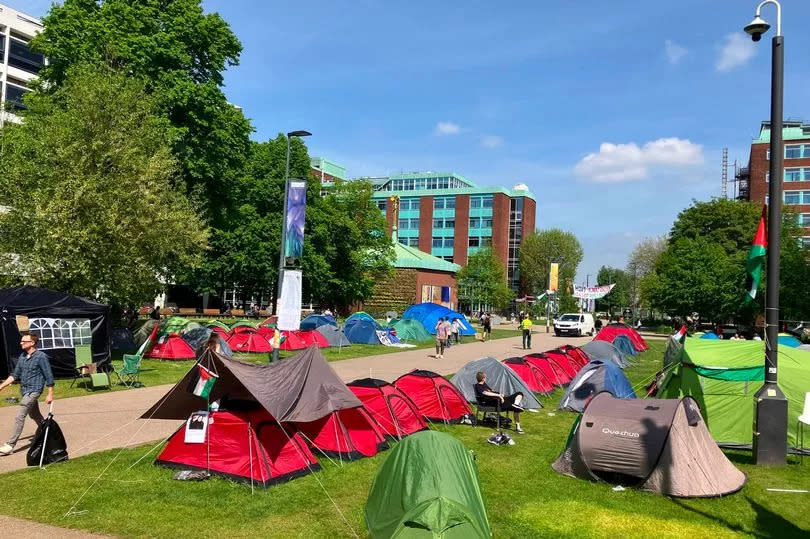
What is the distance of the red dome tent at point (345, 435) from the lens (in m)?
10.2

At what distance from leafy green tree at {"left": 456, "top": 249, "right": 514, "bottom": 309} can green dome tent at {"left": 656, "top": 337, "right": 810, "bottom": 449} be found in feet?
177

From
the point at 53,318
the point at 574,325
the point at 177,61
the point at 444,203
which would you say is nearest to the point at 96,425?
the point at 53,318

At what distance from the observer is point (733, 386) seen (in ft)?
40.1

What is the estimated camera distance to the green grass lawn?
24.0ft

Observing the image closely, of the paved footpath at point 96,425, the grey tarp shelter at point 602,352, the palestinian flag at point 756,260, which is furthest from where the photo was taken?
the grey tarp shelter at point 602,352

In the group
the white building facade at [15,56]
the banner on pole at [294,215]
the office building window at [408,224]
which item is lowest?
the banner on pole at [294,215]

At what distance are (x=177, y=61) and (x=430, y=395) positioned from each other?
22.7 m

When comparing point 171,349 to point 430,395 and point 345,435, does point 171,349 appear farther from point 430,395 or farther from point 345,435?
point 345,435

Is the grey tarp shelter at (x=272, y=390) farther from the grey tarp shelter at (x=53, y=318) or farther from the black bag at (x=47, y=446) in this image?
the grey tarp shelter at (x=53, y=318)

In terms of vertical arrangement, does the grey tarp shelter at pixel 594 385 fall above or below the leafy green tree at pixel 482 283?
below

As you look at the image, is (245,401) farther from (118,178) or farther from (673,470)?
(118,178)

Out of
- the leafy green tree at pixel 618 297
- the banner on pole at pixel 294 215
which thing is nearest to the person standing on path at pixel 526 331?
the banner on pole at pixel 294 215

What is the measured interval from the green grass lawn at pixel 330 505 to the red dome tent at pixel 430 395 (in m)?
3.30

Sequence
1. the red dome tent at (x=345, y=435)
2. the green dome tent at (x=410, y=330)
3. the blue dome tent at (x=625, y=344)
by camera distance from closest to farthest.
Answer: the red dome tent at (x=345, y=435)
the blue dome tent at (x=625, y=344)
the green dome tent at (x=410, y=330)
